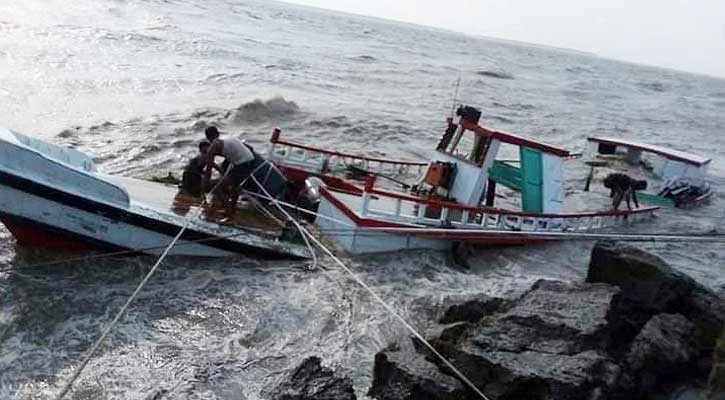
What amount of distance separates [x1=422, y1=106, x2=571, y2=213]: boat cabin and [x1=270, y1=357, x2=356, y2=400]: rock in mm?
6358

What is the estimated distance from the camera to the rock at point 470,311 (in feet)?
30.2

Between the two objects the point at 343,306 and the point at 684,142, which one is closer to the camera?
the point at 343,306

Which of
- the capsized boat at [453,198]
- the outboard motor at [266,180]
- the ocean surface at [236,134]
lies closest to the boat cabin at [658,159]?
the ocean surface at [236,134]

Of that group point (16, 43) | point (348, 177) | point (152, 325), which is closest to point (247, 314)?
point (152, 325)

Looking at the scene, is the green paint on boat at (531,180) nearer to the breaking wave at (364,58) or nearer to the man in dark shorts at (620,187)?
the man in dark shorts at (620,187)

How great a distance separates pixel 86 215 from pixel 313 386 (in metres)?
4.53

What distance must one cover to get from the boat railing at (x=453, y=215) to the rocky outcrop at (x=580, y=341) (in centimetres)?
225

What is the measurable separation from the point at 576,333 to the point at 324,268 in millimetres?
4227

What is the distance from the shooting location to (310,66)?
137 feet

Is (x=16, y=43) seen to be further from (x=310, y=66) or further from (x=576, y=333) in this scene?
(x=576, y=333)

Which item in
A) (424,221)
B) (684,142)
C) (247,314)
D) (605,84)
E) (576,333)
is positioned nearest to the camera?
(576,333)

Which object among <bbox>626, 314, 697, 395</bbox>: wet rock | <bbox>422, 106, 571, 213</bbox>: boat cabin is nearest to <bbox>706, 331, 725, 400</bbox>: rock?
<bbox>626, 314, 697, 395</bbox>: wet rock

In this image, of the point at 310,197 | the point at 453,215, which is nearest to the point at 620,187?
the point at 453,215

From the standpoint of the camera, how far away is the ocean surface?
8227 mm
